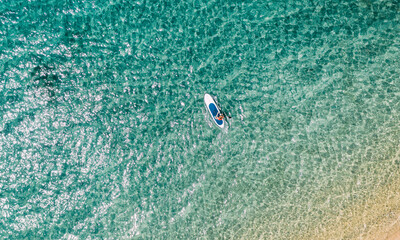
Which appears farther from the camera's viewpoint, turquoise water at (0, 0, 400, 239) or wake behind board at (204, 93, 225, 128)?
wake behind board at (204, 93, 225, 128)

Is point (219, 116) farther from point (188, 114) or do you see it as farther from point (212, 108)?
point (188, 114)

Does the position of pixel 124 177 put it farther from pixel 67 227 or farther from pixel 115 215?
pixel 67 227

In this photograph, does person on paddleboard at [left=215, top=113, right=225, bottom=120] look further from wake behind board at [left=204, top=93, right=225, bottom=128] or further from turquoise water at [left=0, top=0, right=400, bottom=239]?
turquoise water at [left=0, top=0, right=400, bottom=239]

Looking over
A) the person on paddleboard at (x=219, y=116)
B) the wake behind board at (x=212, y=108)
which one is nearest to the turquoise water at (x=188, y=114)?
the wake behind board at (x=212, y=108)


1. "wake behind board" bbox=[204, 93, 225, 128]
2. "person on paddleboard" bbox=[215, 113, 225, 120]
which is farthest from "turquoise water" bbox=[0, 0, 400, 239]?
"person on paddleboard" bbox=[215, 113, 225, 120]

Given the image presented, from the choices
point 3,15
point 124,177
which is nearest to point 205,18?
point 124,177
